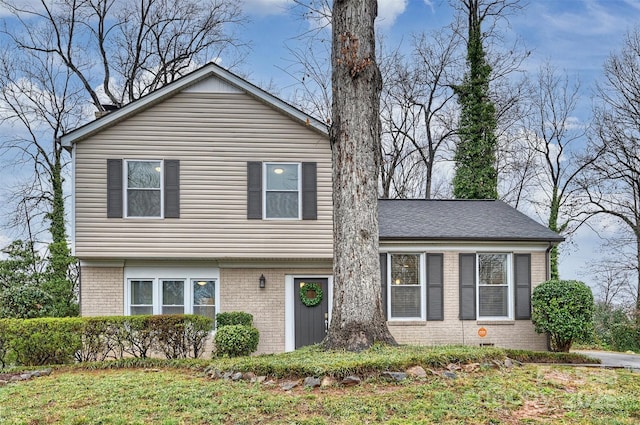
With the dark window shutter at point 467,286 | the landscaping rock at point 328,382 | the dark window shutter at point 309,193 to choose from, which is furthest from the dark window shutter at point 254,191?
the landscaping rock at point 328,382

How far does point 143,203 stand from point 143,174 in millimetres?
660

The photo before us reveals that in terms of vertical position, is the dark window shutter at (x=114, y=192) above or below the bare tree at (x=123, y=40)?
below

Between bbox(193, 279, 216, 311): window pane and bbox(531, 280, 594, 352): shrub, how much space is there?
7643mm

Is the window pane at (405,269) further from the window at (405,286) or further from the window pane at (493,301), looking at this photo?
the window pane at (493,301)

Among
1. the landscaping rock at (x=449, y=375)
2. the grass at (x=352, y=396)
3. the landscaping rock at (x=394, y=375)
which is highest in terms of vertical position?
the landscaping rock at (x=394, y=375)

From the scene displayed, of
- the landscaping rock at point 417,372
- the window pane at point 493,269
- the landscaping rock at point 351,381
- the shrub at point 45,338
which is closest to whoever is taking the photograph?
the landscaping rock at point 351,381

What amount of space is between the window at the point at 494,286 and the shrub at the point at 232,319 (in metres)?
5.77

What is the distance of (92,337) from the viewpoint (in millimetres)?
10773

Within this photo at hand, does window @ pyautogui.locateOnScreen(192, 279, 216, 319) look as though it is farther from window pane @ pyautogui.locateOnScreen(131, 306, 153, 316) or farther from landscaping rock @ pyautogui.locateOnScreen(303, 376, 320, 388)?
landscaping rock @ pyautogui.locateOnScreen(303, 376, 320, 388)

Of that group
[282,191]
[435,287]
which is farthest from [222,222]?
[435,287]

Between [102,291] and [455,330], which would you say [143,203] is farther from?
[455,330]

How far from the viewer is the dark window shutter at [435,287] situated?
46.1 feet

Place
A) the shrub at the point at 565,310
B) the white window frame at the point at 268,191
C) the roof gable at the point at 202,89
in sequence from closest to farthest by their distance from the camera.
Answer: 1. the roof gable at the point at 202,89
2. the shrub at the point at 565,310
3. the white window frame at the point at 268,191

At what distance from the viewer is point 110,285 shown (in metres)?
13.2
